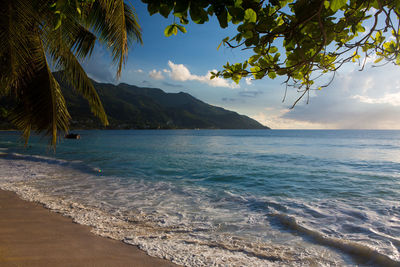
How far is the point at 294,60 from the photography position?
1616 millimetres

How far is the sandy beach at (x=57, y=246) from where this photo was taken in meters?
3.09

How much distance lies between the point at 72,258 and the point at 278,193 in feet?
23.2

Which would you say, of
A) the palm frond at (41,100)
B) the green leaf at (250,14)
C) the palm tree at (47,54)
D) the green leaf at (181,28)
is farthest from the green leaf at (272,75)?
the palm frond at (41,100)

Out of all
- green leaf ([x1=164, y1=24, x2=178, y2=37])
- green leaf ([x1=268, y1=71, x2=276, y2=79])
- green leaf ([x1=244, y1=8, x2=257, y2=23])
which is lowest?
green leaf ([x1=268, y1=71, x2=276, y2=79])

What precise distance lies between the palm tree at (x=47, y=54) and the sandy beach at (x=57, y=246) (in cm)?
212

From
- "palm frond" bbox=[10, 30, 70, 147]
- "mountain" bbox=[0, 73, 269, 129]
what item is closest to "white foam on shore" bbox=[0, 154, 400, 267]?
"palm frond" bbox=[10, 30, 70, 147]

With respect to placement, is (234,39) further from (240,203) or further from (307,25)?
(240,203)

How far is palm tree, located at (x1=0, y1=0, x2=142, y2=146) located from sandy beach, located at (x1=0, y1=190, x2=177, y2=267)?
2.12 metres

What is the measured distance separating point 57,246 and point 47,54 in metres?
4.92

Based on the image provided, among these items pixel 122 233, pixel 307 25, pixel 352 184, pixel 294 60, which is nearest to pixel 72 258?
pixel 122 233

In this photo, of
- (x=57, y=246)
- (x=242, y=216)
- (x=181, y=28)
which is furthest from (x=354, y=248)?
(x=57, y=246)

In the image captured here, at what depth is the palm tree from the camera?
14.6 feet

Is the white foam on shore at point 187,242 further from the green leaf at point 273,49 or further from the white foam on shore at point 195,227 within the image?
the green leaf at point 273,49

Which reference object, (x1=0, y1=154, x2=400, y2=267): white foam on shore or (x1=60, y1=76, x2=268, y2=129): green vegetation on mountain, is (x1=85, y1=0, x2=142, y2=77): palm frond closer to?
(x1=0, y1=154, x2=400, y2=267): white foam on shore
